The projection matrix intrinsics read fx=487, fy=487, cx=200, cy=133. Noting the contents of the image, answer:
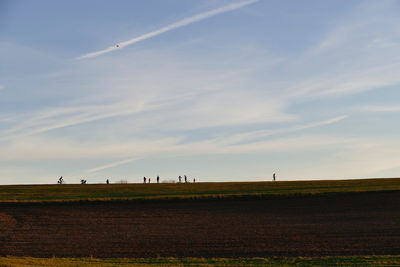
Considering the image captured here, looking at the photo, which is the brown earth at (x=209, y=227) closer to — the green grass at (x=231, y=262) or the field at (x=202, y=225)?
the field at (x=202, y=225)

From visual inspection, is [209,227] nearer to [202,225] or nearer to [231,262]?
[202,225]

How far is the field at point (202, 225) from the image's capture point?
27.4 meters

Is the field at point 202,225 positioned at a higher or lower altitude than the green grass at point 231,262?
higher

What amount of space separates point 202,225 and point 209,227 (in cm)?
91

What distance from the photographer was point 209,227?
3628 cm

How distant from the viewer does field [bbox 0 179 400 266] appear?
27359 millimetres

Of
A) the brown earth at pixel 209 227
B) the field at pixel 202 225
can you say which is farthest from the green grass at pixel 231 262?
the brown earth at pixel 209 227

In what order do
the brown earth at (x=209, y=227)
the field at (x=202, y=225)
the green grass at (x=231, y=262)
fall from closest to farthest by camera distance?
1. the green grass at (x=231, y=262)
2. the field at (x=202, y=225)
3. the brown earth at (x=209, y=227)

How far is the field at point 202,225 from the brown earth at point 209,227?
0.06 metres

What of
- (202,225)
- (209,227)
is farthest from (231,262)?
(202,225)

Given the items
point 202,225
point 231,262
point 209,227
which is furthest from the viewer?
point 202,225

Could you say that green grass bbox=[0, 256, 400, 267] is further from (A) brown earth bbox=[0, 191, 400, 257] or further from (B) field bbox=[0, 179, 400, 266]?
(A) brown earth bbox=[0, 191, 400, 257]

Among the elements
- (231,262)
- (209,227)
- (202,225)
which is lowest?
(231,262)

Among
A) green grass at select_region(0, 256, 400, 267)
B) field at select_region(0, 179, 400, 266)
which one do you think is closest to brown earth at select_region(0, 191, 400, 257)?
field at select_region(0, 179, 400, 266)
